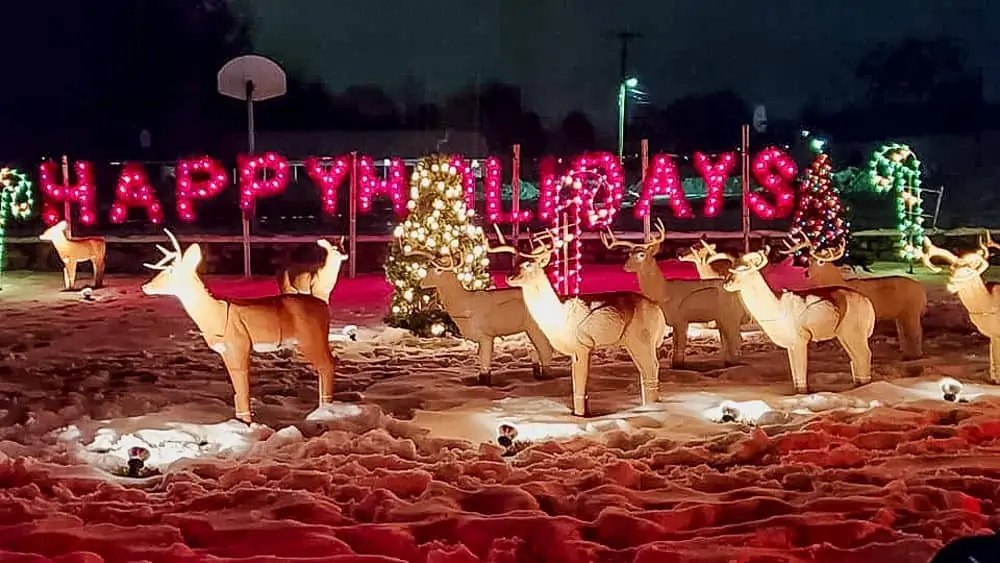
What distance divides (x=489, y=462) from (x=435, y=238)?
206 inches

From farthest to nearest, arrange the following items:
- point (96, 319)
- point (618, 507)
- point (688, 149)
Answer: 1. point (688, 149)
2. point (96, 319)
3. point (618, 507)

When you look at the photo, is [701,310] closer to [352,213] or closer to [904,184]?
[352,213]

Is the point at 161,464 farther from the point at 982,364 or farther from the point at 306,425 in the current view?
the point at 982,364

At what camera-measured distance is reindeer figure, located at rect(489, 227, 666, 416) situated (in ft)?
23.6

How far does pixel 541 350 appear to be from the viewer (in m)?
8.80

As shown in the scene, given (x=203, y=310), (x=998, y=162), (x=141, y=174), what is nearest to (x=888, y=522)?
(x=203, y=310)

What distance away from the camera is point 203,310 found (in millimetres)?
7059

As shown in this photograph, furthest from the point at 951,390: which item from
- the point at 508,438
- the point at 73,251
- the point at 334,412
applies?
the point at 73,251

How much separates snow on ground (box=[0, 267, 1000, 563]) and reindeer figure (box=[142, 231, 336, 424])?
419mm

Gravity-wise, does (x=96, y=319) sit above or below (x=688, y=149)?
below

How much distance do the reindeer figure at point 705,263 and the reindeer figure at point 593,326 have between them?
2.56m

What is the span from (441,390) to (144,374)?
2700 millimetres

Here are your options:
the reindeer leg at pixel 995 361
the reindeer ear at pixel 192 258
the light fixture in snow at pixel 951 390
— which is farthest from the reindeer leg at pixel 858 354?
the reindeer ear at pixel 192 258

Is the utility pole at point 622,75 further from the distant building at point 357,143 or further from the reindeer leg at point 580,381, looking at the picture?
the reindeer leg at point 580,381
